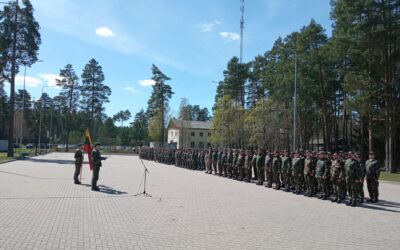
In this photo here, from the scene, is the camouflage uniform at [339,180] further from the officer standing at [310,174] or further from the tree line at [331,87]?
the tree line at [331,87]

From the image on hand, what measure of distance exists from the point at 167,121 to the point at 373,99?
62.4 metres

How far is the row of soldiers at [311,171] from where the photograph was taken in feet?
50.8

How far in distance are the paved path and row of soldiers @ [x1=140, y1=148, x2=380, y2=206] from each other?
77 cm

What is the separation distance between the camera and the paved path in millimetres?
8383

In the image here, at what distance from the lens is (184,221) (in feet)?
35.0

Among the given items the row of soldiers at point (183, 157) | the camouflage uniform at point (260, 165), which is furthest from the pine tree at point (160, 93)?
the camouflage uniform at point (260, 165)

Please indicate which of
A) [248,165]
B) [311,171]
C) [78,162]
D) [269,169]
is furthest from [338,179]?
[78,162]

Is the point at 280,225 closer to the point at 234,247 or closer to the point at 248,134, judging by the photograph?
the point at 234,247

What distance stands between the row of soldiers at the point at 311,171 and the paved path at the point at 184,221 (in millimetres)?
771

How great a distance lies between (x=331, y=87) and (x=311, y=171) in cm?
3529

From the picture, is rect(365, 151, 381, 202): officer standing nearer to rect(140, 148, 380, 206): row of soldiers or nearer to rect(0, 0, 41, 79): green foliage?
rect(140, 148, 380, 206): row of soldiers

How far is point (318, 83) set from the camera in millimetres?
50156

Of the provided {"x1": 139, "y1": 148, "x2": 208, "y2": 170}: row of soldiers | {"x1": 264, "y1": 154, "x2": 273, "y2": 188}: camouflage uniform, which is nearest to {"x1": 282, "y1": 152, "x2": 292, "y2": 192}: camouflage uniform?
{"x1": 264, "y1": 154, "x2": 273, "y2": 188}: camouflage uniform

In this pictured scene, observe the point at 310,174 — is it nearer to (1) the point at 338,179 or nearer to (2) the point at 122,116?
(1) the point at 338,179
